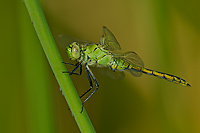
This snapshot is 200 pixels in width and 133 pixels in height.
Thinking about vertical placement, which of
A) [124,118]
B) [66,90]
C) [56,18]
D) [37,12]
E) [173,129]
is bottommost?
[124,118]

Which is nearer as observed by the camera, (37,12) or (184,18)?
(37,12)

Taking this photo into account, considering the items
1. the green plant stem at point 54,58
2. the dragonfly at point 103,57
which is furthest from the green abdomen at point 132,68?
the green plant stem at point 54,58

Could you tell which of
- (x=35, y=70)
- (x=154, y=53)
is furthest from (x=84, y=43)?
(x=154, y=53)

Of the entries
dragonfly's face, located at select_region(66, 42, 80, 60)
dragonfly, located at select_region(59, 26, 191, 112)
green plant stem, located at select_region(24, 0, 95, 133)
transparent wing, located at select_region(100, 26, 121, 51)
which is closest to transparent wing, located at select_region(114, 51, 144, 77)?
dragonfly, located at select_region(59, 26, 191, 112)

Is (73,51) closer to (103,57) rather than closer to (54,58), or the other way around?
(103,57)

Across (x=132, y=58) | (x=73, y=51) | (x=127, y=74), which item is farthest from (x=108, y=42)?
(x=127, y=74)

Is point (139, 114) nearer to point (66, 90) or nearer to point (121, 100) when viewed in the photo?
point (121, 100)
